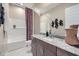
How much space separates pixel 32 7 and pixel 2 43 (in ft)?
2.30

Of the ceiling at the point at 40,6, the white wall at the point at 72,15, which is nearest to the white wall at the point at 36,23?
the ceiling at the point at 40,6

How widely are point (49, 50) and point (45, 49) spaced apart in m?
0.11

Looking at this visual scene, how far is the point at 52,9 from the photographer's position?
1533 millimetres

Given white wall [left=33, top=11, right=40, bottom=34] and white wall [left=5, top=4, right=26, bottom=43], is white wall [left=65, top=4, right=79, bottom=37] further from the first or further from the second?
white wall [left=5, top=4, right=26, bottom=43]

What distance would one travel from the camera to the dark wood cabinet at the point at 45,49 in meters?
1.14

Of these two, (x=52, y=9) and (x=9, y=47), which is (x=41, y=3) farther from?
(x=9, y=47)

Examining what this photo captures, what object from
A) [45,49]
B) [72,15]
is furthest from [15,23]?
[72,15]

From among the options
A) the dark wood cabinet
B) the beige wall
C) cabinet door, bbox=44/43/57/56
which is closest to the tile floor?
the dark wood cabinet

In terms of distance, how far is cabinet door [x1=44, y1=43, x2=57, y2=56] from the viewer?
4.19ft

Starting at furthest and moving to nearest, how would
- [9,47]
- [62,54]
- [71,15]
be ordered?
[9,47], [71,15], [62,54]

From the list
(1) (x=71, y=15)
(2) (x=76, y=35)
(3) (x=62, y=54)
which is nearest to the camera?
(2) (x=76, y=35)

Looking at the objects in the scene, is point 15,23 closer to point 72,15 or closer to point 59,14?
Result: point 59,14

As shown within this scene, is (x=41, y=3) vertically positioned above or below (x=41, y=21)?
above

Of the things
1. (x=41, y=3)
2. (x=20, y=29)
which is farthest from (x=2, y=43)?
(x=41, y=3)
